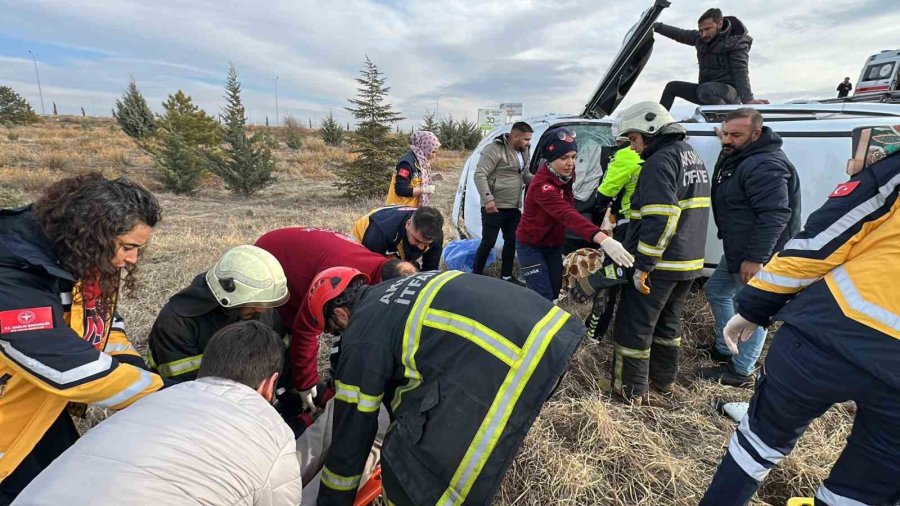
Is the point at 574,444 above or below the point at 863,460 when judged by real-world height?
below

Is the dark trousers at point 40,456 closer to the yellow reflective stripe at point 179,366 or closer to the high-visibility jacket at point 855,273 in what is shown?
the yellow reflective stripe at point 179,366

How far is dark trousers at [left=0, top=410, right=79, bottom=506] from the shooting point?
1694 mm

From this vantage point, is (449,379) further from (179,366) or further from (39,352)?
(179,366)

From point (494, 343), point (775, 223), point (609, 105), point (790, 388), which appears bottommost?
point (790, 388)

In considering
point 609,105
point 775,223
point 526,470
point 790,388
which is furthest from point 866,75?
point 526,470

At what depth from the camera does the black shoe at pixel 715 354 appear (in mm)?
3355

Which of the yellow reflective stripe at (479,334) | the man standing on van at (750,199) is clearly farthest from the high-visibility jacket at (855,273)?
the man standing on van at (750,199)

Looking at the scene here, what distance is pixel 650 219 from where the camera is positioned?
8.23 feet

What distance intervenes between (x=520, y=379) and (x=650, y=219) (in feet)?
5.08

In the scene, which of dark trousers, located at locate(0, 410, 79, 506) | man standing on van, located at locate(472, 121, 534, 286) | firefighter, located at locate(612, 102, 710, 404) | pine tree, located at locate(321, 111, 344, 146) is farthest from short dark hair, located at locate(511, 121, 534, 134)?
pine tree, located at locate(321, 111, 344, 146)

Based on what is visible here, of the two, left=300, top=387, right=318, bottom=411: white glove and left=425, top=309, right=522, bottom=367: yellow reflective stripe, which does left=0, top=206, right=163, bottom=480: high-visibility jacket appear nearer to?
left=300, top=387, right=318, bottom=411: white glove

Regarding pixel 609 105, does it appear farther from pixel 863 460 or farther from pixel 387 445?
pixel 387 445

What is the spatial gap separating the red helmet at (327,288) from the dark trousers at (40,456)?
42.3 inches

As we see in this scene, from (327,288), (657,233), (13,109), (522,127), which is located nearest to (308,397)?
(327,288)
